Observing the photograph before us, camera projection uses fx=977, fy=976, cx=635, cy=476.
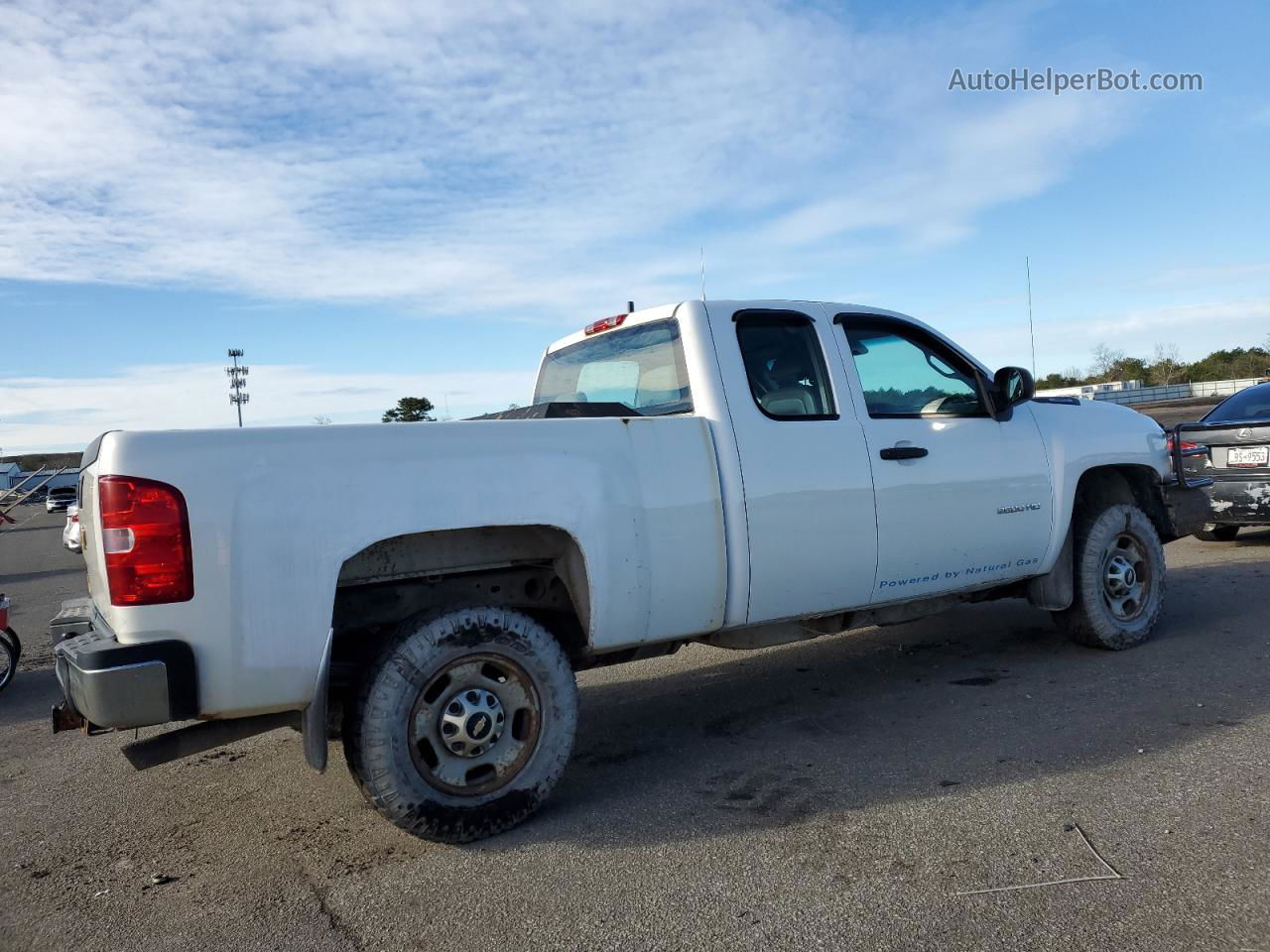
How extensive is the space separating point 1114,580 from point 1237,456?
12.9ft

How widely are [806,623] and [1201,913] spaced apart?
2.11m

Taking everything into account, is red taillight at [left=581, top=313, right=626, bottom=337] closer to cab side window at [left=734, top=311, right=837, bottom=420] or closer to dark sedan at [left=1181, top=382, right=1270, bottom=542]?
cab side window at [left=734, top=311, right=837, bottom=420]

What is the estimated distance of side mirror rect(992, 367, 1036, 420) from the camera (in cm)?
519

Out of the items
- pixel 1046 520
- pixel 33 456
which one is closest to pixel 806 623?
pixel 1046 520

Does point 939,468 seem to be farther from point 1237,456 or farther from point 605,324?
point 1237,456

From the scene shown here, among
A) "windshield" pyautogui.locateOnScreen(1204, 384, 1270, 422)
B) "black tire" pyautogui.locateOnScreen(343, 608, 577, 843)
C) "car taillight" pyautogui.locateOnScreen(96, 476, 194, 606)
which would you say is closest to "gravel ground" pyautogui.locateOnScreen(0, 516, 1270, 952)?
"black tire" pyautogui.locateOnScreen(343, 608, 577, 843)

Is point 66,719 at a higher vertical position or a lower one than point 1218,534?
higher

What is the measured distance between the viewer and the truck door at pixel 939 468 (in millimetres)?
4703

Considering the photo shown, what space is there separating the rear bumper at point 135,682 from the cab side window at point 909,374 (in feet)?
10.6

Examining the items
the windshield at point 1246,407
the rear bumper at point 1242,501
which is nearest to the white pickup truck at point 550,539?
the rear bumper at point 1242,501

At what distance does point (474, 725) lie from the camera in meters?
3.61

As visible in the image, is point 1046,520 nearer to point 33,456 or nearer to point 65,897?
point 65,897

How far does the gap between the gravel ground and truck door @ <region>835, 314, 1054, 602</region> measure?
0.72 meters

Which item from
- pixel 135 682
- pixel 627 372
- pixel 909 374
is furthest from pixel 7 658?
pixel 909 374
